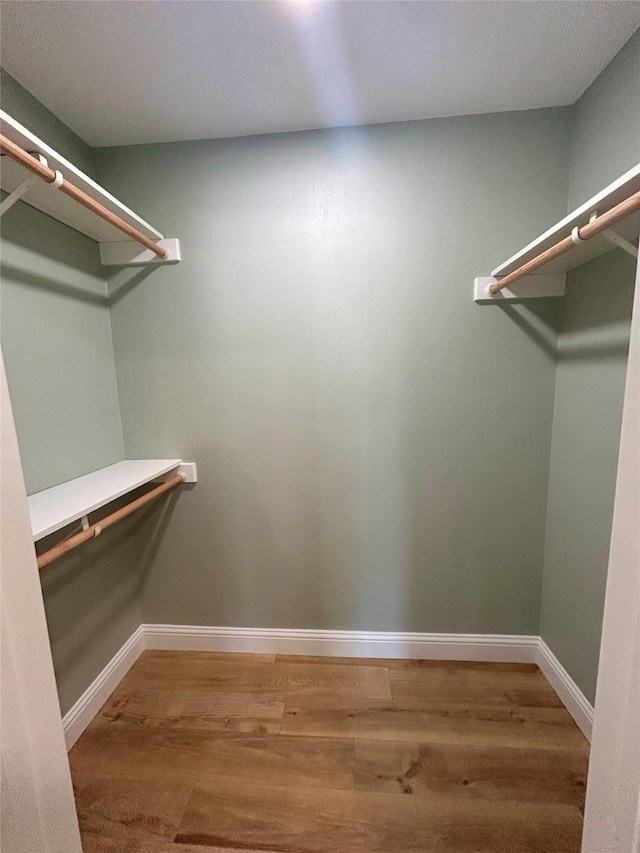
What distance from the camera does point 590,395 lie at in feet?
4.08

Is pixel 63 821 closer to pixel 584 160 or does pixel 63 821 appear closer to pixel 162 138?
pixel 162 138

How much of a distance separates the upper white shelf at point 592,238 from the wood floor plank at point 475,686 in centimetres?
168

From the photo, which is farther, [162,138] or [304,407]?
[304,407]

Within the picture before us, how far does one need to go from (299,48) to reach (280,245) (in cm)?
57

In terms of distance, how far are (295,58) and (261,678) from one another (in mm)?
A: 2305

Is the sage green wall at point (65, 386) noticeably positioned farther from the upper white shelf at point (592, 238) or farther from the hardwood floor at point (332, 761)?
the upper white shelf at point (592, 238)

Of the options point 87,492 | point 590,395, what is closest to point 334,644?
point 87,492

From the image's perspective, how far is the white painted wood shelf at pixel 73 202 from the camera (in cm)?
85

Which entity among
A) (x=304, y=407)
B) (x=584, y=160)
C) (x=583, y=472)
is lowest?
(x=583, y=472)

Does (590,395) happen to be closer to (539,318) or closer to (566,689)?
(539,318)

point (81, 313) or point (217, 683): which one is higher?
point (81, 313)

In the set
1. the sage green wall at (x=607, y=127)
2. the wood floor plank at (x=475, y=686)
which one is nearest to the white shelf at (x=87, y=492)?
the wood floor plank at (x=475, y=686)

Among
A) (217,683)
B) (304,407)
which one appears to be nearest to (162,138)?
(304,407)

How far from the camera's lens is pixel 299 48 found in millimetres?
1057
